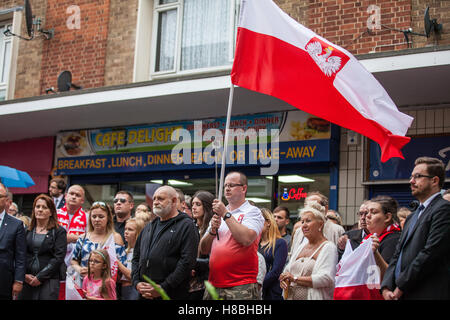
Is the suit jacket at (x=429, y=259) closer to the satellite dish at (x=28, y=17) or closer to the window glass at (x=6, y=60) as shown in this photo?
the satellite dish at (x=28, y=17)

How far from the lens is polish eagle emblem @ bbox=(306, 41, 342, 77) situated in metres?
6.23

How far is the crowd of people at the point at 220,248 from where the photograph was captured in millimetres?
5031

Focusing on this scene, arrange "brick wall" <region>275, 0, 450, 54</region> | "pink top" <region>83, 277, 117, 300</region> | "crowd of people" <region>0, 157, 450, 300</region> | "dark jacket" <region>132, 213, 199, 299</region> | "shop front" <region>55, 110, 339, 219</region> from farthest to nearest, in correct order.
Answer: "shop front" <region>55, 110, 339, 219</region>
"brick wall" <region>275, 0, 450, 54</region>
"pink top" <region>83, 277, 117, 300</region>
"dark jacket" <region>132, 213, 199, 299</region>
"crowd of people" <region>0, 157, 450, 300</region>

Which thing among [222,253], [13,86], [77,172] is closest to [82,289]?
[222,253]

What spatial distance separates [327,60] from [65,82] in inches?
331

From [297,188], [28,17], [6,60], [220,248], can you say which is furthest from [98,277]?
[6,60]

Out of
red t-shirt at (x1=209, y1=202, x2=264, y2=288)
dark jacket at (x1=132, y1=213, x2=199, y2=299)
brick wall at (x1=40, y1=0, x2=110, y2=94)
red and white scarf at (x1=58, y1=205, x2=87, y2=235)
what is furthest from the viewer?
brick wall at (x1=40, y1=0, x2=110, y2=94)

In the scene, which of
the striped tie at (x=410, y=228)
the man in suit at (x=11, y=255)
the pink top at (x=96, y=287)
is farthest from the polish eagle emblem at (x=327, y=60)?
the man in suit at (x=11, y=255)

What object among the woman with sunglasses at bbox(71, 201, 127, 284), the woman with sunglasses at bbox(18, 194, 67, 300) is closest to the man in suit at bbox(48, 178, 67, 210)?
A: the woman with sunglasses at bbox(18, 194, 67, 300)

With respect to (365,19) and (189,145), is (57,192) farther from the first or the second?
(365,19)

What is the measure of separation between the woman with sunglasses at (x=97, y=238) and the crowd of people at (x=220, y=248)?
0.01m

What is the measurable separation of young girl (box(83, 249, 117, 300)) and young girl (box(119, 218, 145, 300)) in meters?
0.30

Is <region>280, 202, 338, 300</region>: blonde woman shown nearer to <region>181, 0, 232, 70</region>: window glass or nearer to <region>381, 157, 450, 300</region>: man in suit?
<region>381, 157, 450, 300</region>: man in suit
